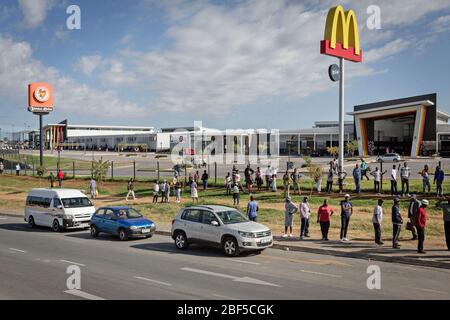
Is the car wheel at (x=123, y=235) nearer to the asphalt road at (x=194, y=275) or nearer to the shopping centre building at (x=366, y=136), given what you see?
the asphalt road at (x=194, y=275)

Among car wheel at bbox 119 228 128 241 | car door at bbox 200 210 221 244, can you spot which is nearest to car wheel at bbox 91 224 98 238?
car wheel at bbox 119 228 128 241

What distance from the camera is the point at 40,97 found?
207ft

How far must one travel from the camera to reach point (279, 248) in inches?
626

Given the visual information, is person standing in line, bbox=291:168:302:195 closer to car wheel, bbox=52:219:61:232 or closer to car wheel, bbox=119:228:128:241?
car wheel, bbox=119:228:128:241

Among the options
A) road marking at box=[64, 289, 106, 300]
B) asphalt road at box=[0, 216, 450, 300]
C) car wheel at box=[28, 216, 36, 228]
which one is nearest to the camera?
road marking at box=[64, 289, 106, 300]

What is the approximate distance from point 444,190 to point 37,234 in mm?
→ 22390

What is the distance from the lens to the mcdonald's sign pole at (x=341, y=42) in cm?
3203

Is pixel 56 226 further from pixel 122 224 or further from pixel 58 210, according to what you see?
pixel 122 224

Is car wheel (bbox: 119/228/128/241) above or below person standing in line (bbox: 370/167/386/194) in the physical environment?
below

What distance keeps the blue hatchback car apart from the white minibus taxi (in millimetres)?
2062

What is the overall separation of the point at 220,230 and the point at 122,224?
519cm

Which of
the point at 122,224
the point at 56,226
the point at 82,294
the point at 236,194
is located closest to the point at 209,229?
the point at 122,224

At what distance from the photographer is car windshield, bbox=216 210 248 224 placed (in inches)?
587
